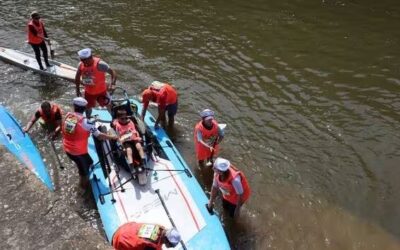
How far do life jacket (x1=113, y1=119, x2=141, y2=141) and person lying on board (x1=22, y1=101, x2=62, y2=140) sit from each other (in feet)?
6.97

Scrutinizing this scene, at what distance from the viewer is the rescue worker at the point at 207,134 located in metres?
9.86

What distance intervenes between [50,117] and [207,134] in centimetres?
446

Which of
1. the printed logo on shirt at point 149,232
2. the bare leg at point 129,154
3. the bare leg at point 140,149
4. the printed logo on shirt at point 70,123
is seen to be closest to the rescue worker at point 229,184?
the bare leg at point 140,149

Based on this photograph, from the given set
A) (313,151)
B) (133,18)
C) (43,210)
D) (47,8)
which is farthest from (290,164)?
(47,8)

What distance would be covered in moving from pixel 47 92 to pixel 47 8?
280 inches

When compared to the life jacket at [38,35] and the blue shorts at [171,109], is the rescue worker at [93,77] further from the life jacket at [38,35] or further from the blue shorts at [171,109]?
the life jacket at [38,35]

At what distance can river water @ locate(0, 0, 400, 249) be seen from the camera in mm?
9375

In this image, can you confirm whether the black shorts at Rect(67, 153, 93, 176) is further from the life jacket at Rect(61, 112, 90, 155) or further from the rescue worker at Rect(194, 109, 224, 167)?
the rescue worker at Rect(194, 109, 224, 167)

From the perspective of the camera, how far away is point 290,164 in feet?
37.2

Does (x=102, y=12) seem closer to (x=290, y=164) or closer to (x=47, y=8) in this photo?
(x=47, y=8)

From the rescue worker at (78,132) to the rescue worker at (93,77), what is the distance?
1.94 metres

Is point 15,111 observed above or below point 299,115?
below

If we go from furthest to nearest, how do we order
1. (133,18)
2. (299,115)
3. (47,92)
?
(133,18) < (47,92) < (299,115)

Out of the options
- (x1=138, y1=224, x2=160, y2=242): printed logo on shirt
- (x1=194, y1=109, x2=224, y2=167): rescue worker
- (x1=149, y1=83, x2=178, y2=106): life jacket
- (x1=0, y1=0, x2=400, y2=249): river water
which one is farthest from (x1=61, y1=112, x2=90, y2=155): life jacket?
(x1=138, y1=224, x2=160, y2=242): printed logo on shirt
